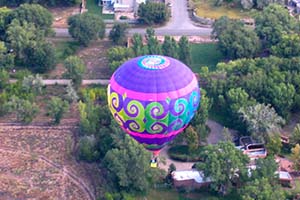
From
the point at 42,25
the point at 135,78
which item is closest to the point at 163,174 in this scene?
the point at 135,78

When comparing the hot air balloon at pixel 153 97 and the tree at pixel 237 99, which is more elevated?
the hot air balloon at pixel 153 97

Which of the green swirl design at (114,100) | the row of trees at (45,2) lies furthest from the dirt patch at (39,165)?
the row of trees at (45,2)

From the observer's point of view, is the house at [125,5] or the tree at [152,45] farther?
the house at [125,5]

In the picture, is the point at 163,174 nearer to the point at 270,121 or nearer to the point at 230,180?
the point at 230,180

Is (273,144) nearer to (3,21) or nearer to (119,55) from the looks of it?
(119,55)

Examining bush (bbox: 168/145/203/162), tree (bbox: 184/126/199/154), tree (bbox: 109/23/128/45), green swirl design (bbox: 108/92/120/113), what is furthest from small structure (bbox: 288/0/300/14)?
green swirl design (bbox: 108/92/120/113)

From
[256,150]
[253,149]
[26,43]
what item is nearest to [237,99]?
[253,149]

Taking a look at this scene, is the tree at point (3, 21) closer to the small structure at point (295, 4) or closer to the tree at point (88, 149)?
the tree at point (88, 149)
